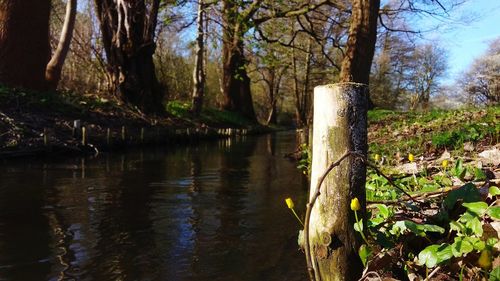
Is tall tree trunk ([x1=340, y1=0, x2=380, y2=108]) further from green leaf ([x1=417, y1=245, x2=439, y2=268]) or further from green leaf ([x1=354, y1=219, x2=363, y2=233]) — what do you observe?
green leaf ([x1=417, y1=245, x2=439, y2=268])

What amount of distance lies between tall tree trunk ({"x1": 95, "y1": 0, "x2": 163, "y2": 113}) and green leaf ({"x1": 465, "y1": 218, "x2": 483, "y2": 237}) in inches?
638

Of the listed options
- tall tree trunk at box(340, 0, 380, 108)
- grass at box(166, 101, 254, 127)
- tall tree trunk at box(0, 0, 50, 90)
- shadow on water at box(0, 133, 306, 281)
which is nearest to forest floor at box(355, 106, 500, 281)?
shadow on water at box(0, 133, 306, 281)

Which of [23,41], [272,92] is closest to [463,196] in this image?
[23,41]

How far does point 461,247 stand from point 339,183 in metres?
0.69

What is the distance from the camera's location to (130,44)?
17484 mm

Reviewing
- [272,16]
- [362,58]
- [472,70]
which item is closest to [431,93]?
[472,70]

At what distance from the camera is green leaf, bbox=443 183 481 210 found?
8.64 feet

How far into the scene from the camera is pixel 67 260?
402 centimetres

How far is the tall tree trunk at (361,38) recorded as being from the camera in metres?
10.3

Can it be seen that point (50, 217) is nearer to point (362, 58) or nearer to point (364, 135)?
point (364, 135)

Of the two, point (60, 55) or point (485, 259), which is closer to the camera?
point (485, 259)

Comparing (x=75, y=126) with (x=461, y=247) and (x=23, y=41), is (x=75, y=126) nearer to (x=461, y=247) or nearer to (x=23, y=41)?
(x=23, y=41)

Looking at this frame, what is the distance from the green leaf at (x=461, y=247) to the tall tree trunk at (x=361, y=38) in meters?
8.24

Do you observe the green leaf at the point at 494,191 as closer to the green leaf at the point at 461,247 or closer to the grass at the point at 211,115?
the green leaf at the point at 461,247
